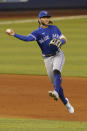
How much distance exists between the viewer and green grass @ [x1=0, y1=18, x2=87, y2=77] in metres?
15.4

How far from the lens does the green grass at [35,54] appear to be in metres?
15.4

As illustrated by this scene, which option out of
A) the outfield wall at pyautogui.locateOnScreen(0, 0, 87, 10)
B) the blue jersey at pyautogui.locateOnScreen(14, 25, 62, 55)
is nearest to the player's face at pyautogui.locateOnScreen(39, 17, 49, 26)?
the blue jersey at pyautogui.locateOnScreen(14, 25, 62, 55)

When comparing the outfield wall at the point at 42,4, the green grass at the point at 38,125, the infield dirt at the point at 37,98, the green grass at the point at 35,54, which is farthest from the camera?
the outfield wall at the point at 42,4

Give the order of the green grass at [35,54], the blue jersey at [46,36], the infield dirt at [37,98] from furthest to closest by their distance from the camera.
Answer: the green grass at [35,54] < the infield dirt at [37,98] < the blue jersey at [46,36]

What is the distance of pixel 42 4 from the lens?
3138 centimetres

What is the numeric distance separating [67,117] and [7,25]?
18.8 meters

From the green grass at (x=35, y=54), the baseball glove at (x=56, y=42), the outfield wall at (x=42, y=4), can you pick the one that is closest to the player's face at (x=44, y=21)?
the baseball glove at (x=56, y=42)

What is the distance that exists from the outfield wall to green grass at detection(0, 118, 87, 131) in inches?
895

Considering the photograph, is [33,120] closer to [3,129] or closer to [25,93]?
[3,129]

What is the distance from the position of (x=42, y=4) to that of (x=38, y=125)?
23272 mm

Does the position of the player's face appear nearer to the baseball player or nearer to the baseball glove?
the baseball player

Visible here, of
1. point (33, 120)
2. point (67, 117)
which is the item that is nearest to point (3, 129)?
point (33, 120)

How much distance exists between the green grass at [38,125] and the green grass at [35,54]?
5622 mm

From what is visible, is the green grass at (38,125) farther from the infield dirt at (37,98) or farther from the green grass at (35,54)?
the green grass at (35,54)
